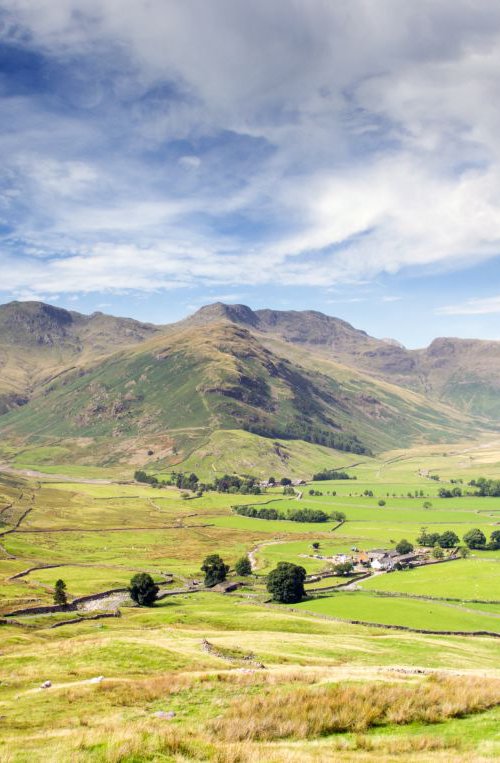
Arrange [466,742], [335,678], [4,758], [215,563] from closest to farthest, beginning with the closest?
[4,758] → [466,742] → [335,678] → [215,563]

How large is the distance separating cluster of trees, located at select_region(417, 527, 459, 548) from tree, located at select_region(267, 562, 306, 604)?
82277 mm

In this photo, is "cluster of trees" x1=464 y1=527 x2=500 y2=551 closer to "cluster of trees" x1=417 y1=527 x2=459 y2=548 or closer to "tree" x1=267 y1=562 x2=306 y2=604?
"cluster of trees" x1=417 y1=527 x2=459 y2=548

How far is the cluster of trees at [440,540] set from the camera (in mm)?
178250

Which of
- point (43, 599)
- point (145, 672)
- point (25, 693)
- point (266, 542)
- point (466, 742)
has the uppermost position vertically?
point (466, 742)

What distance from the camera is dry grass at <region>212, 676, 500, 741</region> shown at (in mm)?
21953

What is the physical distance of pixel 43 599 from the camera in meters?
96.0

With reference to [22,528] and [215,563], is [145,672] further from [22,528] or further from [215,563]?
[22,528]

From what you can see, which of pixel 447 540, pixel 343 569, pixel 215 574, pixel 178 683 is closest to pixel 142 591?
pixel 215 574

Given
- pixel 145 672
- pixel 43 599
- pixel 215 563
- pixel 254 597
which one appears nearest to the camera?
pixel 145 672

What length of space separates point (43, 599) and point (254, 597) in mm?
44234

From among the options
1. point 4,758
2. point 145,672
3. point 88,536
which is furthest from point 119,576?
point 4,758

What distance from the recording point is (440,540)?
180m

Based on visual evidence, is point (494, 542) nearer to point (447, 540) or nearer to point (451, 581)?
point (447, 540)

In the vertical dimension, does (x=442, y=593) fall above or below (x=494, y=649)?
below
